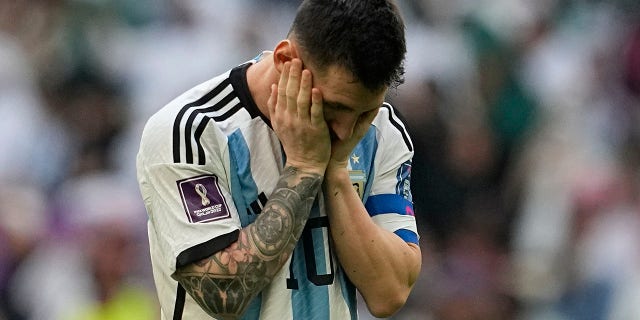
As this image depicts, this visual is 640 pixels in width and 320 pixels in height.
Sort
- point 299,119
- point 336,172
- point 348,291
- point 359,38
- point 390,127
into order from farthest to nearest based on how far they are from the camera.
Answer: point 390,127, point 348,291, point 336,172, point 299,119, point 359,38

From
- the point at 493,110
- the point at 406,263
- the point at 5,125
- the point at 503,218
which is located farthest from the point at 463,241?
the point at 406,263

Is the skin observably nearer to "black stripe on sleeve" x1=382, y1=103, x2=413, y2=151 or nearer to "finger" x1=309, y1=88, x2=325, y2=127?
"finger" x1=309, y1=88, x2=325, y2=127

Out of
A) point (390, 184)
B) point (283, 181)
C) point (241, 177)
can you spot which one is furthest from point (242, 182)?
point (390, 184)

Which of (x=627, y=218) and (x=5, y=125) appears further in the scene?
(x=627, y=218)

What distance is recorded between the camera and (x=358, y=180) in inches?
120

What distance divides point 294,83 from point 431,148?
343cm

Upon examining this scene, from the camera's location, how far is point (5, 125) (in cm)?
588

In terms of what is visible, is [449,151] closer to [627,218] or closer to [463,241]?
[463,241]

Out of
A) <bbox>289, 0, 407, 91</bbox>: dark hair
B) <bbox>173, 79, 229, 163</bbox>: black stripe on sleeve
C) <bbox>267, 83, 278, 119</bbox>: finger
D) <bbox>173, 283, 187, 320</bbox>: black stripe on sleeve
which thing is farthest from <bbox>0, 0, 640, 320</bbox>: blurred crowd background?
<bbox>289, 0, 407, 91</bbox>: dark hair

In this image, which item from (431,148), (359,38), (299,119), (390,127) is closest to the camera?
(359,38)

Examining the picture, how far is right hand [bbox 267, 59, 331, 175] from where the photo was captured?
9.04 feet

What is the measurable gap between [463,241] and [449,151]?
20.3 inches

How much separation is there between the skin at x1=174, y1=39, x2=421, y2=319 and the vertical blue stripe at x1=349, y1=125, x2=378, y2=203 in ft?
0.47

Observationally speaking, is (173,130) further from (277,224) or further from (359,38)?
(359,38)
